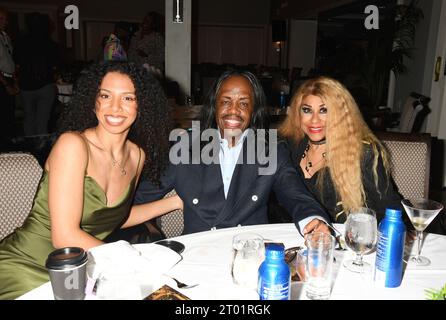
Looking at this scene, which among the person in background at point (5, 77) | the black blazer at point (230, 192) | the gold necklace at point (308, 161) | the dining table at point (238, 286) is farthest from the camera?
the person in background at point (5, 77)

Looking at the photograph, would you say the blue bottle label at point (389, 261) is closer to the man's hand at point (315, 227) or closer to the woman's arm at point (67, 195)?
the man's hand at point (315, 227)

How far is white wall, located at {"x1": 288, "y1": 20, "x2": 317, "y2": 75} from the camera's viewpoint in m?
12.0

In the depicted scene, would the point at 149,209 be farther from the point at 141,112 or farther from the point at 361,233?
the point at 361,233

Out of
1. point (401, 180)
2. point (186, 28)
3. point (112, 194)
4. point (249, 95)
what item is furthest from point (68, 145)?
point (186, 28)

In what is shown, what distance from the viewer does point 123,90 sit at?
168cm

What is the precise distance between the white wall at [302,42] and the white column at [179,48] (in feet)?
20.9

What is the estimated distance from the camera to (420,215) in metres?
1.36

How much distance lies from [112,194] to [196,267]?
680 mm

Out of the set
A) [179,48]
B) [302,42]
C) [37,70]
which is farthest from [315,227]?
[302,42]

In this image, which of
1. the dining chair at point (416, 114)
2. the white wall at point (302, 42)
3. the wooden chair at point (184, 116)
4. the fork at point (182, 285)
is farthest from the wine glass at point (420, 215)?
the white wall at point (302, 42)

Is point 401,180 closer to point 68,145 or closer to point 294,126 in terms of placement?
point 294,126

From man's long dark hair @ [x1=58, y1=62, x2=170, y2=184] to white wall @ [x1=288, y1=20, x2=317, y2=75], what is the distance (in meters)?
10.9

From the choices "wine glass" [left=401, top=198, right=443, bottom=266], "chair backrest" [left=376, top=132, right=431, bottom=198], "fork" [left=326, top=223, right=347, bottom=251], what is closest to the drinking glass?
"fork" [left=326, top=223, right=347, bottom=251]

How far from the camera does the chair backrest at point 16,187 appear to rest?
1.79 metres
